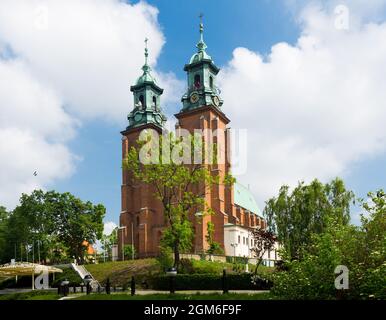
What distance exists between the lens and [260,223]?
87500 millimetres

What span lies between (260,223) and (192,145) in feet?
156

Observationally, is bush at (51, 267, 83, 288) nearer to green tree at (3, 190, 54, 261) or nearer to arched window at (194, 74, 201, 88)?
green tree at (3, 190, 54, 261)

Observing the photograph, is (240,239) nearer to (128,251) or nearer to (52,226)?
(128,251)

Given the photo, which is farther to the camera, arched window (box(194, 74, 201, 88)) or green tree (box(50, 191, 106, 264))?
arched window (box(194, 74, 201, 88))

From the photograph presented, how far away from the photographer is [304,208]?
44594 millimetres

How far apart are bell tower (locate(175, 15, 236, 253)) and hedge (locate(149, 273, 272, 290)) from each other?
26464 millimetres

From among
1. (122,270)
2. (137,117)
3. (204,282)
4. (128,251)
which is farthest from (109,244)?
(204,282)

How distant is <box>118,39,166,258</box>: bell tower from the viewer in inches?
2736

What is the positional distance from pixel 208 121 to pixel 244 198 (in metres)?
22.1

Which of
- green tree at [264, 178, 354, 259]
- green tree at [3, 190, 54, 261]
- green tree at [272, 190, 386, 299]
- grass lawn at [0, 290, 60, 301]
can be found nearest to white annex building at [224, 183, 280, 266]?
green tree at [264, 178, 354, 259]

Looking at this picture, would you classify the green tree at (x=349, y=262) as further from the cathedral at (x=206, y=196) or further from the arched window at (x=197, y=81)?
the arched window at (x=197, y=81)

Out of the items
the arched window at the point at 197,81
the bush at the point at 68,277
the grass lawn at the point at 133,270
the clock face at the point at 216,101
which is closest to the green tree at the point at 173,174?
Result: the grass lawn at the point at 133,270

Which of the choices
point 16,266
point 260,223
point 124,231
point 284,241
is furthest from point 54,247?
point 260,223

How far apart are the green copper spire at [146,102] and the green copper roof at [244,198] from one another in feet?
56.8
